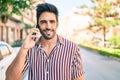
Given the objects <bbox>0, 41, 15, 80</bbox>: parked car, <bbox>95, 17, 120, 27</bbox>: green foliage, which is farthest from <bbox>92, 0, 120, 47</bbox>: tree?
<bbox>0, 41, 15, 80</bbox>: parked car

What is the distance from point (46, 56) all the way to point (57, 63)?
0.36ft

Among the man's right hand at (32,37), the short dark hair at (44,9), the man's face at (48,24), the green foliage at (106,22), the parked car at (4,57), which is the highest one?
the short dark hair at (44,9)

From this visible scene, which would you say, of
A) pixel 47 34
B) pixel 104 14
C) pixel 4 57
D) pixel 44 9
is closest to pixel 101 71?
pixel 4 57

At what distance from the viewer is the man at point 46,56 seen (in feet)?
10.3

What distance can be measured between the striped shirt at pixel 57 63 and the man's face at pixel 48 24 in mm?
132

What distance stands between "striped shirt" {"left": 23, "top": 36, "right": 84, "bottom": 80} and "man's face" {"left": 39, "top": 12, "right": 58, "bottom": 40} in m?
0.13

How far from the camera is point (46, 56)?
3.21 metres

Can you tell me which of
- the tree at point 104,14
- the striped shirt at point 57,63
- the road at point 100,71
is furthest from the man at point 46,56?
the tree at point 104,14

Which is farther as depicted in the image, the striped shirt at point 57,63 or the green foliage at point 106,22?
the green foliage at point 106,22

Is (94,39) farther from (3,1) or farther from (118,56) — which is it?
Result: (3,1)

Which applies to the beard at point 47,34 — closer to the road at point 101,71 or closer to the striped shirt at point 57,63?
the striped shirt at point 57,63

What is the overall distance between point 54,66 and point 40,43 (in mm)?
260

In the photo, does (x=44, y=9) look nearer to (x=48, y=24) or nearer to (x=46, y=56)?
(x=48, y=24)

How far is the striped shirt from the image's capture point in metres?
3.16
